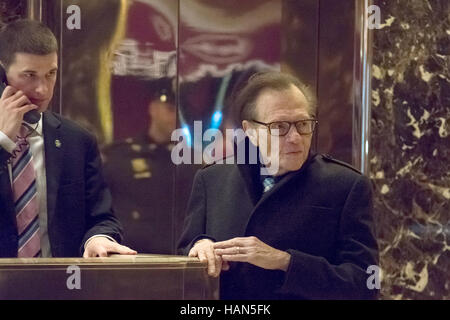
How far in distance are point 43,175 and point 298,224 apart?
0.95 m

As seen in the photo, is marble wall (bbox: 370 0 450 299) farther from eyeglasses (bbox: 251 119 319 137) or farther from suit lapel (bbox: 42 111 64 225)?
suit lapel (bbox: 42 111 64 225)

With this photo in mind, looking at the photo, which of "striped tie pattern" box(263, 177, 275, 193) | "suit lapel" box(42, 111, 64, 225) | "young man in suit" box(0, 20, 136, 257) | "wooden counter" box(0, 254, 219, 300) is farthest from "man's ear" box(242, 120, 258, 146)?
"wooden counter" box(0, 254, 219, 300)

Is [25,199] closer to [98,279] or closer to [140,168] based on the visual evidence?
[98,279]

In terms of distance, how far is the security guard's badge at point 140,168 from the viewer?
163 inches

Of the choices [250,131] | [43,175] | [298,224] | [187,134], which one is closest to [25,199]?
[43,175]

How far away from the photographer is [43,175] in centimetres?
296

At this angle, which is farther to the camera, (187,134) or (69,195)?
(187,134)

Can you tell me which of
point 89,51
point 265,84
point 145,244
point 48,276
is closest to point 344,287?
point 265,84

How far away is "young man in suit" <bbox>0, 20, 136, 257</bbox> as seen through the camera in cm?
290

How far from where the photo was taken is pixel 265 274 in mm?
2477

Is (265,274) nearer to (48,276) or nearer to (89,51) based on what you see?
(48,276)

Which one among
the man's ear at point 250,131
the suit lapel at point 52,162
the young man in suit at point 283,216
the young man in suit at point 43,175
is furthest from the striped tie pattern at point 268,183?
the suit lapel at point 52,162

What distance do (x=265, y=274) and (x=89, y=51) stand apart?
6.40ft

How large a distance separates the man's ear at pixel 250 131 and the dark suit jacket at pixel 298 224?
0.10m
